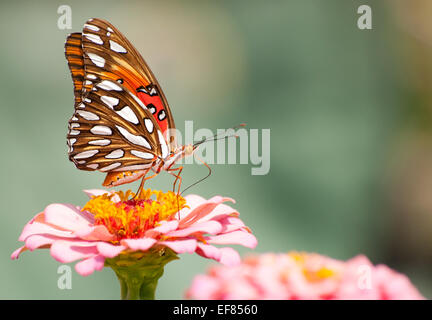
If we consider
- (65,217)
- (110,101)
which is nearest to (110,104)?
(110,101)

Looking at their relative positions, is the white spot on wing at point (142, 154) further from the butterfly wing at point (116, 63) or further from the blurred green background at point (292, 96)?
the blurred green background at point (292, 96)

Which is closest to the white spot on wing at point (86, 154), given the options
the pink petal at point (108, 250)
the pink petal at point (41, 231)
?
the pink petal at point (41, 231)

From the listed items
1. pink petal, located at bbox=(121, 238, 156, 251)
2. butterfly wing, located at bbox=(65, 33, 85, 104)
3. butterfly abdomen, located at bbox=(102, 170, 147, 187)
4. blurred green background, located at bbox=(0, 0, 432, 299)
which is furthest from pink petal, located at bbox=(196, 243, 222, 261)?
blurred green background, located at bbox=(0, 0, 432, 299)

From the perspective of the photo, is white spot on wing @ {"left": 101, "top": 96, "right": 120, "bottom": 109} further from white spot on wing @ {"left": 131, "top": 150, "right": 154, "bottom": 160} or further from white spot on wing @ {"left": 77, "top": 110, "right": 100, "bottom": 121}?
white spot on wing @ {"left": 131, "top": 150, "right": 154, "bottom": 160}

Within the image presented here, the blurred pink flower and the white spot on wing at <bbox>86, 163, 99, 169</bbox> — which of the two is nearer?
the blurred pink flower

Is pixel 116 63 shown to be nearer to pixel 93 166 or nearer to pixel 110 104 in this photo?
pixel 110 104

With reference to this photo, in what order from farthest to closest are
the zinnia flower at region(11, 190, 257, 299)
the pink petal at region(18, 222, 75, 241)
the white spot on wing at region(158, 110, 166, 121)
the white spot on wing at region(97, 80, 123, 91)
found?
1. the white spot on wing at region(158, 110, 166, 121)
2. the white spot on wing at region(97, 80, 123, 91)
3. the pink petal at region(18, 222, 75, 241)
4. the zinnia flower at region(11, 190, 257, 299)

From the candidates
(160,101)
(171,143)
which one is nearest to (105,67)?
(160,101)
